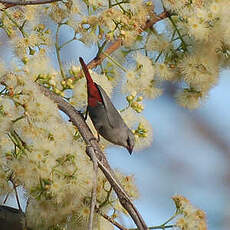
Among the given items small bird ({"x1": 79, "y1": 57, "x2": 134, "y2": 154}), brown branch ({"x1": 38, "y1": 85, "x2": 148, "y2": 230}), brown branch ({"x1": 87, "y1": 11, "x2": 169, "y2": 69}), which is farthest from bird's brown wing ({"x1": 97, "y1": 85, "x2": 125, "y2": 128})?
→ brown branch ({"x1": 38, "y1": 85, "x2": 148, "y2": 230})

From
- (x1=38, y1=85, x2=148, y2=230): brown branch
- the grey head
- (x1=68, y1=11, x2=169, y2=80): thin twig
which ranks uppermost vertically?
(x1=68, y1=11, x2=169, y2=80): thin twig

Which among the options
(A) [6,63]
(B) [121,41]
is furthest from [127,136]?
(A) [6,63]

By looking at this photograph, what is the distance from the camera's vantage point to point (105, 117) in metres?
2.06

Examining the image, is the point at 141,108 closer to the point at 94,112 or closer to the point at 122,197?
the point at 94,112

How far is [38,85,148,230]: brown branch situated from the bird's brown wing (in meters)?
0.28

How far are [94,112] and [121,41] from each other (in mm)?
249

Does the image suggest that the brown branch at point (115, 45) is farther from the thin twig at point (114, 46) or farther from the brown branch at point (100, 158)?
the brown branch at point (100, 158)

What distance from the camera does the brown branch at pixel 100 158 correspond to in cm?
141

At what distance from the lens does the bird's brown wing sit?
6.37 feet

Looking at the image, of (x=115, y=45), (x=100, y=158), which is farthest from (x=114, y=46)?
(x=100, y=158)

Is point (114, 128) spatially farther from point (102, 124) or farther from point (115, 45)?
point (115, 45)

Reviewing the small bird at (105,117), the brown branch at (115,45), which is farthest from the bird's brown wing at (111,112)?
the brown branch at (115,45)

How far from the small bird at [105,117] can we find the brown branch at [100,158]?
263 mm

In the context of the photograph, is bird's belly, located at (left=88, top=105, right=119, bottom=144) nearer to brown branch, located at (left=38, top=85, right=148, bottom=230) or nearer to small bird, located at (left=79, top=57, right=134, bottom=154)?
small bird, located at (left=79, top=57, right=134, bottom=154)
